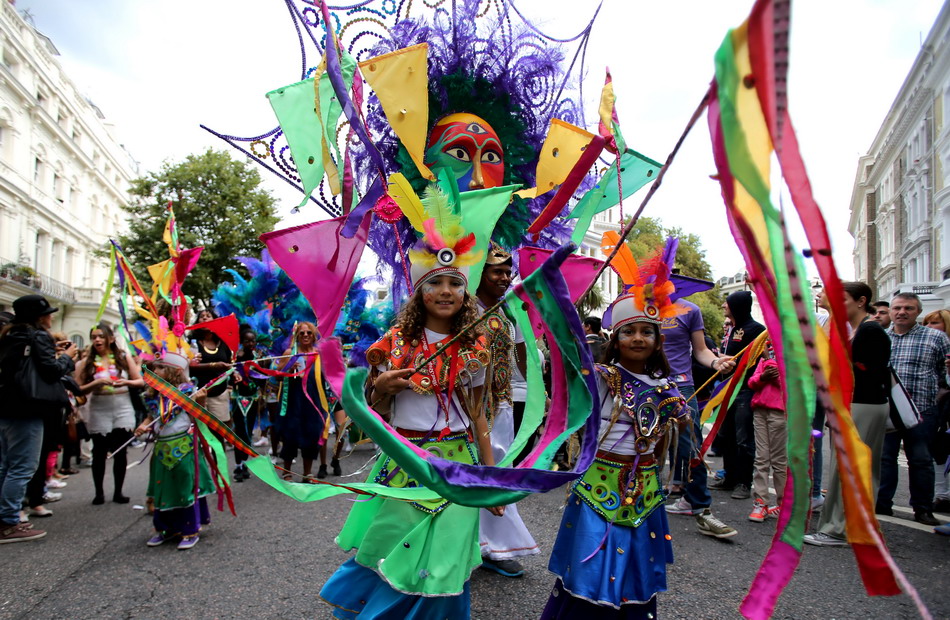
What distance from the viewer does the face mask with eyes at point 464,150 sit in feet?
10.9

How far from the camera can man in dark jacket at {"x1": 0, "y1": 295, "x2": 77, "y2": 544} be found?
448 centimetres

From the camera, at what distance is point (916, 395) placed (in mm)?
4875

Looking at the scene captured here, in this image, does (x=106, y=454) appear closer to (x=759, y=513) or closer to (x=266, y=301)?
(x=266, y=301)

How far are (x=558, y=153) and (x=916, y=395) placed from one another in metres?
3.89

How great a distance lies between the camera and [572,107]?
367 cm

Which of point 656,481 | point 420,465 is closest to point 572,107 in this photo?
point 656,481

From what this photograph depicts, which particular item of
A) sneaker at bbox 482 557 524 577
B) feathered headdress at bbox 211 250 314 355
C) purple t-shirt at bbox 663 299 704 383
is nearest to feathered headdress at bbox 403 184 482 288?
sneaker at bbox 482 557 524 577

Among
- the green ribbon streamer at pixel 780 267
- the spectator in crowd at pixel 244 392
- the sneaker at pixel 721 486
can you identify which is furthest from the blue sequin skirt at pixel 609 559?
the spectator in crowd at pixel 244 392

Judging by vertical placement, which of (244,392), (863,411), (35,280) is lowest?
(244,392)

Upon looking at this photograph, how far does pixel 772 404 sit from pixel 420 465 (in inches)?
151

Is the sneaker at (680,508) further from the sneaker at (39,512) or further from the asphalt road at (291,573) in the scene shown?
the sneaker at (39,512)

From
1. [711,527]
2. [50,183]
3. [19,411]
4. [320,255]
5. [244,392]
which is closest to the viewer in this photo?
[320,255]

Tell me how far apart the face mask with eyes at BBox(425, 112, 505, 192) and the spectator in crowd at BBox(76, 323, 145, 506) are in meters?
4.02

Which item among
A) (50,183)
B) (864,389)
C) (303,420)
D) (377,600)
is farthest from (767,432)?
(50,183)
